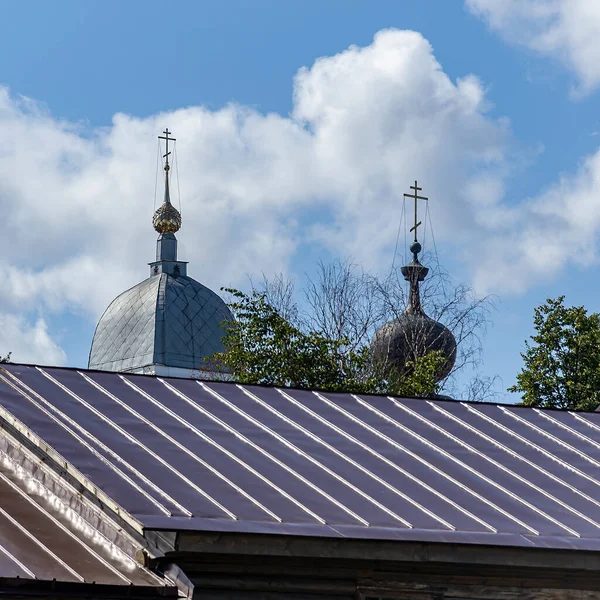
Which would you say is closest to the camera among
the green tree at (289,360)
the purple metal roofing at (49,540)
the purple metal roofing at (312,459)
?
the purple metal roofing at (49,540)

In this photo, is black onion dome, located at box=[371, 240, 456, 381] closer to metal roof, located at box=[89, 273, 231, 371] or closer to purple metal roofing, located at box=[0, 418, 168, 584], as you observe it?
metal roof, located at box=[89, 273, 231, 371]

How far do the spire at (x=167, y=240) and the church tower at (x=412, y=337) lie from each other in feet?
85.1

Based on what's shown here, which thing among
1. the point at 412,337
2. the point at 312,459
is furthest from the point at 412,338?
the point at 312,459

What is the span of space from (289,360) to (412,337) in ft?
26.3

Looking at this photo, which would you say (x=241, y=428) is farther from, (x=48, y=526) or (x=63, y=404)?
(x=48, y=526)

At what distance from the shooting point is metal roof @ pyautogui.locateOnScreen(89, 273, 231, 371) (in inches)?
2383

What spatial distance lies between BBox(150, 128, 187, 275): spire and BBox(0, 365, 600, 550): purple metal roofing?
53.2 meters

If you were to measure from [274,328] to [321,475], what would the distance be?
22195mm

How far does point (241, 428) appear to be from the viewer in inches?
433

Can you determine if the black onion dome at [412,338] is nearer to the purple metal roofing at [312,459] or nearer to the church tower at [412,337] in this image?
the church tower at [412,337]

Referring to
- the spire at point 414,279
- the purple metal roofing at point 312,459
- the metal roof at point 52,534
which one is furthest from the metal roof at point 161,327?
the metal roof at point 52,534

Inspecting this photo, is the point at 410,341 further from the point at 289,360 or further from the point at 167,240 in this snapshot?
the point at 167,240

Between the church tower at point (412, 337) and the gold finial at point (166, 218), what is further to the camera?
the gold finial at point (166, 218)

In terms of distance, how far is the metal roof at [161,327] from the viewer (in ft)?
199
